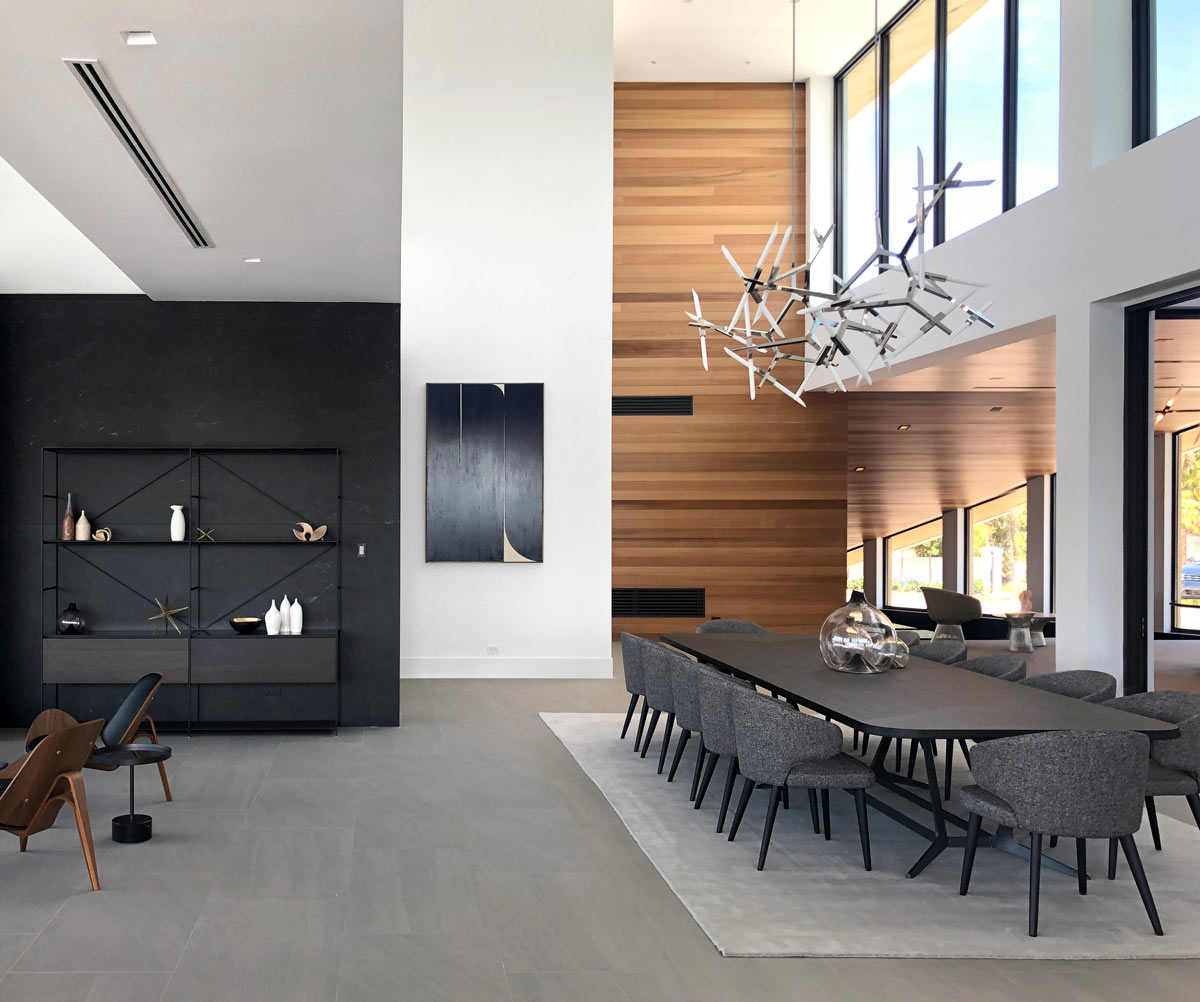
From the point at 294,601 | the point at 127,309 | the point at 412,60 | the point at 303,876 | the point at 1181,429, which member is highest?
the point at 412,60

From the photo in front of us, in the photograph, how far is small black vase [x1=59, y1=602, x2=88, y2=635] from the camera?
23.2 ft

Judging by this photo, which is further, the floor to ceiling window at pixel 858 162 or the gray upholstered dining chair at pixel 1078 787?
the floor to ceiling window at pixel 858 162

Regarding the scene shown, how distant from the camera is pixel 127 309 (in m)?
7.45

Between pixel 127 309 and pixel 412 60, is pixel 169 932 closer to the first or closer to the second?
pixel 127 309

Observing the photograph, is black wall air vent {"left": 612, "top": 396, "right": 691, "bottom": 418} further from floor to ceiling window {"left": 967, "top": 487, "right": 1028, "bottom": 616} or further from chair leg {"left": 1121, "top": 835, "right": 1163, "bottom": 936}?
chair leg {"left": 1121, "top": 835, "right": 1163, "bottom": 936}

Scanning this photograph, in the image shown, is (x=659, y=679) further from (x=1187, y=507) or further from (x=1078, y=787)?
(x=1187, y=507)

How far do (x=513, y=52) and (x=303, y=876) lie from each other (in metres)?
8.07

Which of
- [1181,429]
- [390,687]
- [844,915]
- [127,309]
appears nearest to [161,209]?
[127,309]

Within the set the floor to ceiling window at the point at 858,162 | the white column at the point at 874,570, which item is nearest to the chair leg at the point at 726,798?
the floor to ceiling window at the point at 858,162

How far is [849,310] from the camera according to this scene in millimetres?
6809

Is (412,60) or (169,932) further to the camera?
(412,60)

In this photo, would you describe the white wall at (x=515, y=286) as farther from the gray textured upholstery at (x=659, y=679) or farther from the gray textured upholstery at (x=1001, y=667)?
the gray textured upholstery at (x=1001, y=667)

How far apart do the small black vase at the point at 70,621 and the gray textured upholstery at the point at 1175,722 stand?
6.39m

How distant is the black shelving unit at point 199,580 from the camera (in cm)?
704
